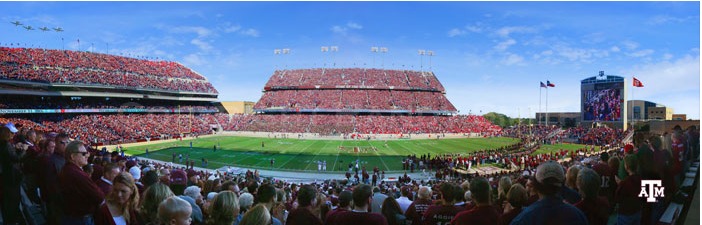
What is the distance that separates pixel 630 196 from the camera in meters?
5.13

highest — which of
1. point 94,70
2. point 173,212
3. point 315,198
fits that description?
point 94,70

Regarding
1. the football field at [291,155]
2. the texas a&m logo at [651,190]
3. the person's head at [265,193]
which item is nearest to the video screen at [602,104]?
the football field at [291,155]

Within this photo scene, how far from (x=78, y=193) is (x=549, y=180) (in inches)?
178

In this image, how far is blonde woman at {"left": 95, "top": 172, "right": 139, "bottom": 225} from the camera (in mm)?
4062

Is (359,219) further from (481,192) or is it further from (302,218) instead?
(481,192)

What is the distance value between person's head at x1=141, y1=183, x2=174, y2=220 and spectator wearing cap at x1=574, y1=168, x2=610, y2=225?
428cm

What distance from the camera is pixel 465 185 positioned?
327 inches

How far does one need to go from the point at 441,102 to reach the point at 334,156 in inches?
2100

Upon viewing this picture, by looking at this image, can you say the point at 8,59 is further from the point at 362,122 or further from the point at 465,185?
the point at 465,185

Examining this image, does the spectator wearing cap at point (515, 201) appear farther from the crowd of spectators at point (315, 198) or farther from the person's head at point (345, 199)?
the person's head at point (345, 199)

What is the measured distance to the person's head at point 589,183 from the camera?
408cm

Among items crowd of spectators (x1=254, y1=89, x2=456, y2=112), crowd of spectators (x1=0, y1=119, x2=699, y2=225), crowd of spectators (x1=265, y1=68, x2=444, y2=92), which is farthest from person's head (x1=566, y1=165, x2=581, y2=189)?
crowd of spectators (x1=265, y1=68, x2=444, y2=92)

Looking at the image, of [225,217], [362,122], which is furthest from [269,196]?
[362,122]

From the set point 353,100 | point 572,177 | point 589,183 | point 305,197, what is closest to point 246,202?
point 305,197
